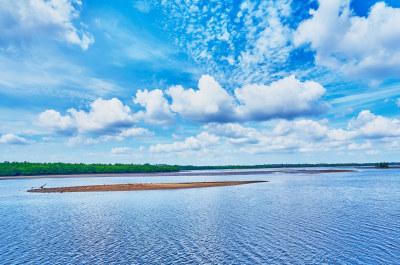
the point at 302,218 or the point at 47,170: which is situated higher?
the point at 47,170

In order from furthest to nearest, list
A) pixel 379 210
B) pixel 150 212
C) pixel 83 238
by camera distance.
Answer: pixel 150 212 → pixel 379 210 → pixel 83 238

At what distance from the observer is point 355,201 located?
4362 centimetres

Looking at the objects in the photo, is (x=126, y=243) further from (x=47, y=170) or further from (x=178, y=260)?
(x=47, y=170)

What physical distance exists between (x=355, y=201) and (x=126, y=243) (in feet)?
127

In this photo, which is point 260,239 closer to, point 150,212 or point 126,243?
point 126,243

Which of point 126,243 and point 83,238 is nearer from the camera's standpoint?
point 126,243

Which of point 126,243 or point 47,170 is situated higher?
point 47,170

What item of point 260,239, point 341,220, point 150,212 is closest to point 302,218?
point 341,220

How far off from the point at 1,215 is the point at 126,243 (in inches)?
1045

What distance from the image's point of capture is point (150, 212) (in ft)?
125

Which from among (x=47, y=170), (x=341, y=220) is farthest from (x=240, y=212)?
(x=47, y=170)

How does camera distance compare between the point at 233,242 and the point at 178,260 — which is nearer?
the point at 178,260

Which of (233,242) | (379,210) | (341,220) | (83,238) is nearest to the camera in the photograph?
(233,242)

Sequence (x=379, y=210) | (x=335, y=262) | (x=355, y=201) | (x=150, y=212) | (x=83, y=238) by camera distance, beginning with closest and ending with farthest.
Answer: (x=335, y=262)
(x=83, y=238)
(x=379, y=210)
(x=150, y=212)
(x=355, y=201)
